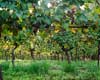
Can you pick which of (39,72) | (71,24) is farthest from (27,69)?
(71,24)

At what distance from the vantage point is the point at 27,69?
1046 cm

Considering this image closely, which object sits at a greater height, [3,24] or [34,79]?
[3,24]

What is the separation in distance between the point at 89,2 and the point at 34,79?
7.32 metres

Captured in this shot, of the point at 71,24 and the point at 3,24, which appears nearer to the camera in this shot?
the point at 3,24

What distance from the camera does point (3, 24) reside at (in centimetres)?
225

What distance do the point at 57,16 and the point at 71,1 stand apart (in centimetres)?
13

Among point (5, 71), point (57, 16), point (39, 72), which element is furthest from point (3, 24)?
point (5, 71)

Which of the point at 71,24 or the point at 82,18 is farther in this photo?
the point at 71,24

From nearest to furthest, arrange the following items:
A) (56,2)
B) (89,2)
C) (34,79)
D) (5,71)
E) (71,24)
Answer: (56,2) < (89,2) < (71,24) < (34,79) < (5,71)

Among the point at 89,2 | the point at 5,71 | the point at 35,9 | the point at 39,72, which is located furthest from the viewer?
the point at 5,71

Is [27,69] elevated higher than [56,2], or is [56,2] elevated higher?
[56,2]

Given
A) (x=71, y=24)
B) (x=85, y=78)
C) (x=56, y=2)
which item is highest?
(x=56, y=2)

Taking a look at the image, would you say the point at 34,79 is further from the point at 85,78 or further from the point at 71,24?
the point at 71,24

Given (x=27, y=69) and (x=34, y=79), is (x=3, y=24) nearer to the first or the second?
(x=34, y=79)
